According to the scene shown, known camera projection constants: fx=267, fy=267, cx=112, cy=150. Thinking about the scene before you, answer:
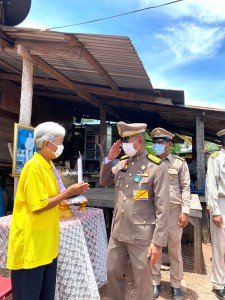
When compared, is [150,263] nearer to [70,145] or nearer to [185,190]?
[185,190]

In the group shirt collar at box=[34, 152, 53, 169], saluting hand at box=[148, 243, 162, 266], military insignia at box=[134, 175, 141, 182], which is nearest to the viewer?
shirt collar at box=[34, 152, 53, 169]

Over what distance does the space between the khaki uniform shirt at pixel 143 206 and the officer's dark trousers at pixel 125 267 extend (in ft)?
0.30

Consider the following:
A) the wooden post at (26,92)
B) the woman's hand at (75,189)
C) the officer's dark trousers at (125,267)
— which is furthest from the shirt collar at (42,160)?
the wooden post at (26,92)

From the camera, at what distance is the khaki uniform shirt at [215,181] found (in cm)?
328

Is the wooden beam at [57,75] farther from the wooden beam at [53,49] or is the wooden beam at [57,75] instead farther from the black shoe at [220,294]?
the black shoe at [220,294]

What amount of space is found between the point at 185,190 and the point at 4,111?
5327 millimetres

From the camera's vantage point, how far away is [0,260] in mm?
2729

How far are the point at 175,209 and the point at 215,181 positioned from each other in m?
0.61

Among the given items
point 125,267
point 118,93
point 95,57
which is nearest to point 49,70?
point 95,57

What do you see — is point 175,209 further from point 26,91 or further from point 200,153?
point 200,153

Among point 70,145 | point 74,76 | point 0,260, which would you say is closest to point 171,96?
point 74,76

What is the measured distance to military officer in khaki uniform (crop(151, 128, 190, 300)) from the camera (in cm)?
332

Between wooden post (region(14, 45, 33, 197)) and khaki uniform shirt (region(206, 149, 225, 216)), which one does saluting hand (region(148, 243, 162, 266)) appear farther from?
wooden post (region(14, 45, 33, 197))

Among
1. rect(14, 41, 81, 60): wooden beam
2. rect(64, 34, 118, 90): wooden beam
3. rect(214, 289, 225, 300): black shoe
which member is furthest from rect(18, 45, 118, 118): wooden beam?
rect(214, 289, 225, 300): black shoe
